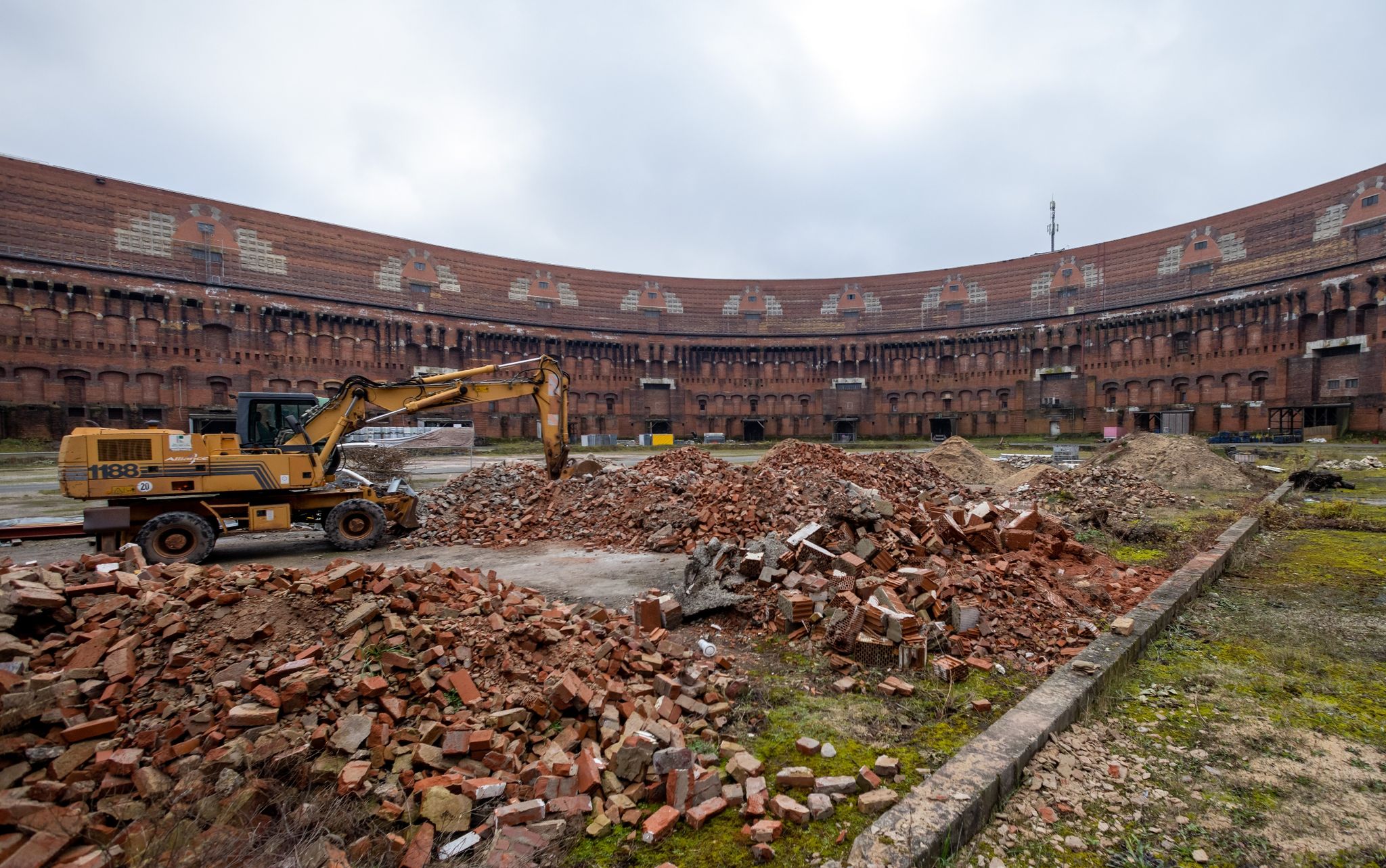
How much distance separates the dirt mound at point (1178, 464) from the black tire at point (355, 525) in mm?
18017

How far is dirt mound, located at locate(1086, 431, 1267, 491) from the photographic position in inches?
674

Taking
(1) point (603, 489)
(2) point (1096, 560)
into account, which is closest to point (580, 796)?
(2) point (1096, 560)

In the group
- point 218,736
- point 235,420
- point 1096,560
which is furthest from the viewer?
point 235,420

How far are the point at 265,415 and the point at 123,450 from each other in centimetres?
178

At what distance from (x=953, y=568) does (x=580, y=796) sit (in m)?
4.75

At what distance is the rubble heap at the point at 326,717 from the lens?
288 centimetres

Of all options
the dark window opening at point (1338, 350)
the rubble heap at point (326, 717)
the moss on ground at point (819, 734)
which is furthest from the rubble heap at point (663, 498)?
the dark window opening at point (1338, 350)

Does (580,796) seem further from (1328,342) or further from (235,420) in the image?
(1328,342)

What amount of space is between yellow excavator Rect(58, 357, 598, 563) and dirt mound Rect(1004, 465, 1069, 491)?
13937 mm

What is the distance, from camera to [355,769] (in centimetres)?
318

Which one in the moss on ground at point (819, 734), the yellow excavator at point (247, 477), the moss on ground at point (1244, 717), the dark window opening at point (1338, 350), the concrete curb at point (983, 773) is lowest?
the moss on ground at point (819, 734)

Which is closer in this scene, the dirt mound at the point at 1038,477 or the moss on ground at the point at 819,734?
the moss on ground at the point at 819,734

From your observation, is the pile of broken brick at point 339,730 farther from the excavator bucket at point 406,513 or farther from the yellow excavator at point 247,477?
the excavator bucket at point 406,513

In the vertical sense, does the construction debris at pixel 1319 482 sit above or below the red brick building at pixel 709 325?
below
